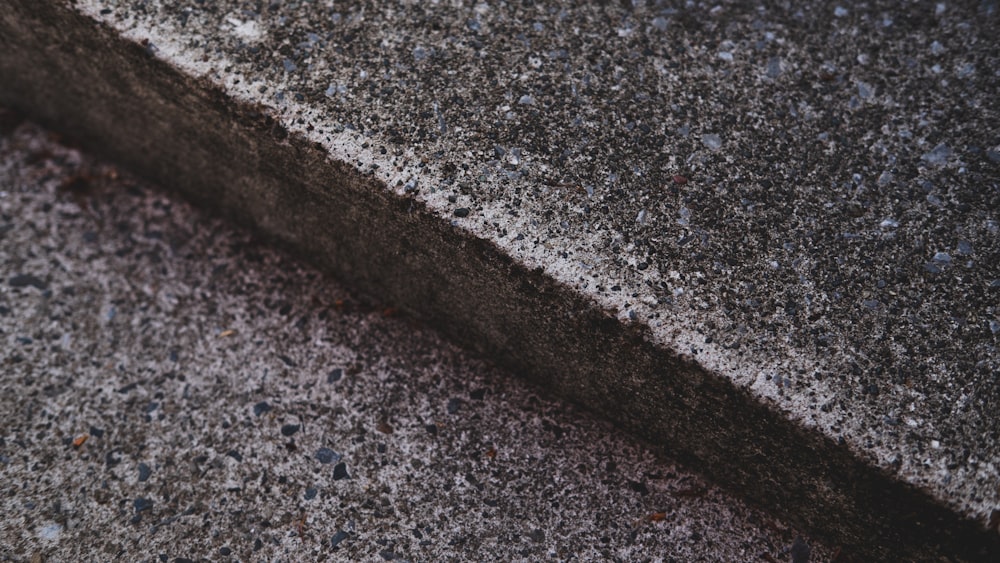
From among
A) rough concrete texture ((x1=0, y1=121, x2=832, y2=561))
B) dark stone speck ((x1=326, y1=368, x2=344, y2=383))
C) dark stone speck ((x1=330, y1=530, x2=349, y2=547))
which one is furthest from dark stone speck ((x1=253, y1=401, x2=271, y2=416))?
dark stone speck ((x1=330, y1=530, x2=349, y2=547))

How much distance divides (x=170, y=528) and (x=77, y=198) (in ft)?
3.20

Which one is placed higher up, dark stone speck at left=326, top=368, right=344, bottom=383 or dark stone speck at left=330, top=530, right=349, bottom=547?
dark stone speck at left=326, top=368, right=344, bottom=383

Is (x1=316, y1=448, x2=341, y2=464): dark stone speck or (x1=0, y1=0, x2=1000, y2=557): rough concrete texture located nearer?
(x1=0, y1=0, x2=1000, y2=557): rough concrete texture

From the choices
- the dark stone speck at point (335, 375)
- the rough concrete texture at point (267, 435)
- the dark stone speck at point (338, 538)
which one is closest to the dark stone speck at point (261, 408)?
the rough concrete texture at point (267, 435)

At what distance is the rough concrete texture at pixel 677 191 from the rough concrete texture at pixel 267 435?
111mm

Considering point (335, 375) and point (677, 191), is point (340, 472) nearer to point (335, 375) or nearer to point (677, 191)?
point (335, 375)

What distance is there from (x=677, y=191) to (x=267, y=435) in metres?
1.04

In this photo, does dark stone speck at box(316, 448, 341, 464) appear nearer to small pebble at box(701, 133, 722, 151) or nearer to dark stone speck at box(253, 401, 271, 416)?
dark stone speck at box(253, 401, 271, 416)

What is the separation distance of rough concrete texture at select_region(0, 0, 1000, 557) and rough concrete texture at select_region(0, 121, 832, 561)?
111 mm

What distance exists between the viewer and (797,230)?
55.6 inches

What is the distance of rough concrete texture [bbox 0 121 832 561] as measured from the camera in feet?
4.82

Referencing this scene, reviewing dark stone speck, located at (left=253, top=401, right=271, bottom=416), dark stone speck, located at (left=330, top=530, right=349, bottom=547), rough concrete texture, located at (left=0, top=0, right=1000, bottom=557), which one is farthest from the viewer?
dark stone speck, located at (left=253, top=401, right=271, bottom=416)

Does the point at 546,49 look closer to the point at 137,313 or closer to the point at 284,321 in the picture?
the point at 284,321

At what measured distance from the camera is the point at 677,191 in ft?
4.71
